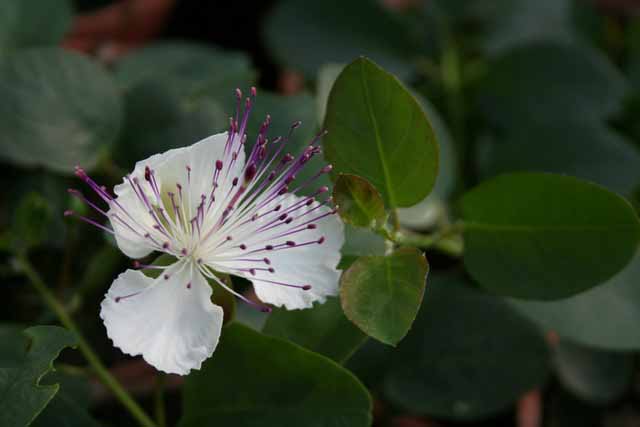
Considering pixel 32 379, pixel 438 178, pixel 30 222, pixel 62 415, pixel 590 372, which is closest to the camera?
pixel 32 379

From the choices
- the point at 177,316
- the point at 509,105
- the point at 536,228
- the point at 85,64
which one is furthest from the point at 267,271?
the point at 509,105

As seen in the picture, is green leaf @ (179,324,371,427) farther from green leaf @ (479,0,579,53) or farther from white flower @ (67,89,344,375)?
green leaf @ (479,0,579,53)

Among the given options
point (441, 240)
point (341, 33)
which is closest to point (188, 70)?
point (341, 33)

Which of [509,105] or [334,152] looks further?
[509,105]

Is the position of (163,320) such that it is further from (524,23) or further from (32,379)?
(524,23)

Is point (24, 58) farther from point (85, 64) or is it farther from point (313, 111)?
point (313, 111)
